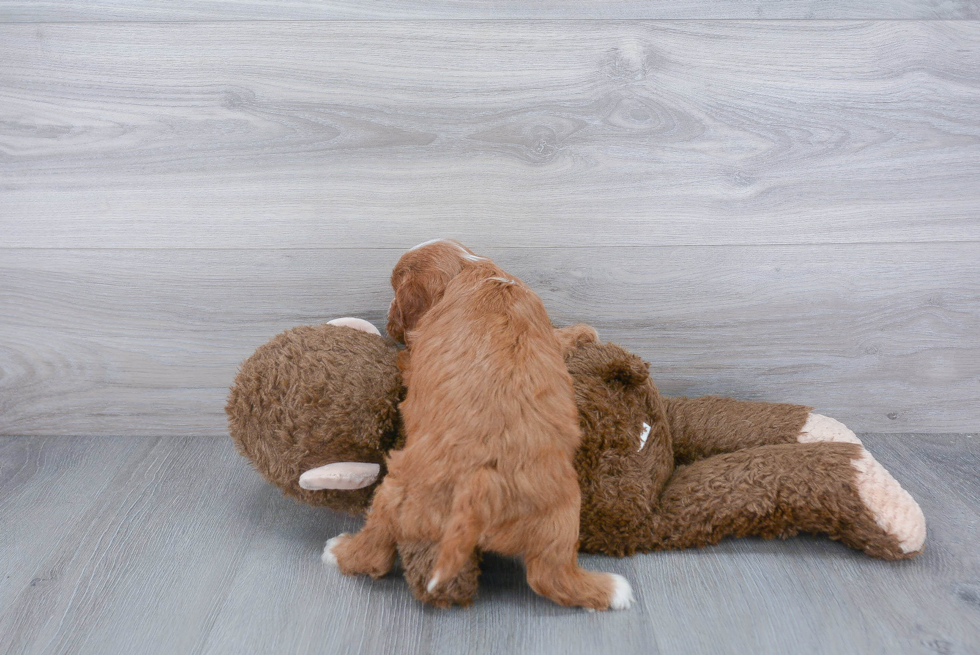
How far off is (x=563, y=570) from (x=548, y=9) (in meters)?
0.95

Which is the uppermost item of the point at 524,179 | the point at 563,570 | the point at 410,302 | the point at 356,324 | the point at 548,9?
the point at 548,9

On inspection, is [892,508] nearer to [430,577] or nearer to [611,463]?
[611,463]

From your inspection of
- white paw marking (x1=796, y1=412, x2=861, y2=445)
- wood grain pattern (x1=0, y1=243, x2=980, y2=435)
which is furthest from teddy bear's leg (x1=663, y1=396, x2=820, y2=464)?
wood grain pattern (x1=0, y1=243, x2=980, y2=435)

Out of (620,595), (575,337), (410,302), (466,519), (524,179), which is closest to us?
(466,519)

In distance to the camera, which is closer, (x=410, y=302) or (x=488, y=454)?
(x=488, y=454)

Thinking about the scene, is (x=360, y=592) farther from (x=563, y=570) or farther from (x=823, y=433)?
(x=823, y=433)

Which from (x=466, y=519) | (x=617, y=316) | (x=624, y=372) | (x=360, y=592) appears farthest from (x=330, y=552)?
(x=617, y=316)

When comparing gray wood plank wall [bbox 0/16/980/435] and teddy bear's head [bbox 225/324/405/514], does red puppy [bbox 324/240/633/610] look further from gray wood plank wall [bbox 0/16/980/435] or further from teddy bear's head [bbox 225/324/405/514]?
gray wood plank wall [bbox 0/16/980/435]

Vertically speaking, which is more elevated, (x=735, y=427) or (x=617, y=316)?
(x=617, y=316)

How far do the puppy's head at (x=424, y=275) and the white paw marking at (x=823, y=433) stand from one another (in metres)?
0.66

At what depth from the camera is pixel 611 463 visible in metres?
1.07

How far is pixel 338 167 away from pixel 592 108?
1.60 ft

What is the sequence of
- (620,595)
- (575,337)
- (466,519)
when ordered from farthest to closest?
(575,337) → (620,595) → (466,519)

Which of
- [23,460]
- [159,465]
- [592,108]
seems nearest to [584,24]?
[592,108]
